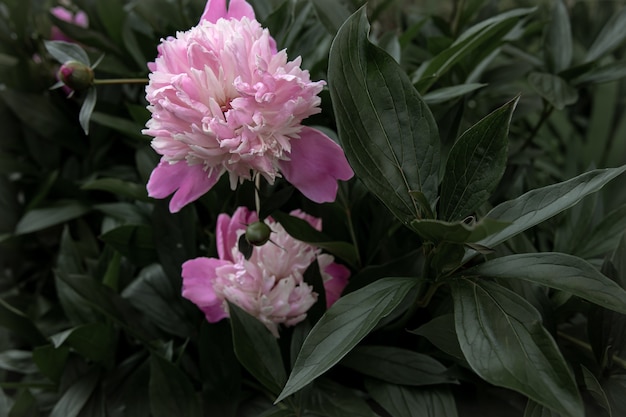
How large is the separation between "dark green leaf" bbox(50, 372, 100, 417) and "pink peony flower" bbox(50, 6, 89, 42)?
1.23 ft

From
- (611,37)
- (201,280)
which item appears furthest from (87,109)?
(611,37)

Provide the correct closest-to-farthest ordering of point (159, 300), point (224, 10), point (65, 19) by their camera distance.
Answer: point (224, 10)
point (159, 300)
point (65, 19)

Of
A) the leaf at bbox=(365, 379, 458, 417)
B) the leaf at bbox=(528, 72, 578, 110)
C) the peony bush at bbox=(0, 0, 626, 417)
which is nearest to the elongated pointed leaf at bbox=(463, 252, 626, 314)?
the peony bush at bbox=(0, 0, 626, 417)

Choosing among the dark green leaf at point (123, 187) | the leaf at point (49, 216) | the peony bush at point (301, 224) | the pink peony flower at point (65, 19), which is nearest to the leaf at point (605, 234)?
the peony bush at point (301, 224)

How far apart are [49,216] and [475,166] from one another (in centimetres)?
42

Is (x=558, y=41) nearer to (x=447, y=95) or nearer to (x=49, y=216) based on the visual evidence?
(x=447, y=95)

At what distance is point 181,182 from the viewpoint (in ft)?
1.19

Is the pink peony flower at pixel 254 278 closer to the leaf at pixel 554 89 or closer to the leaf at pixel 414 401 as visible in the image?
the leaf at pixel 414 401

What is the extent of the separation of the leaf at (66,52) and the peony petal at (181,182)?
12 centimetres

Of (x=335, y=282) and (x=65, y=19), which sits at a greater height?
(x=65, y=19)

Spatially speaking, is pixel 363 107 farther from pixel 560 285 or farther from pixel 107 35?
pixel 107 35

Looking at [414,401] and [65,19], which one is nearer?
[414,401]

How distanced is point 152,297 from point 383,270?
0.19 meters

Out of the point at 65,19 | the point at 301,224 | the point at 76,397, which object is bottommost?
the point at 76,397
